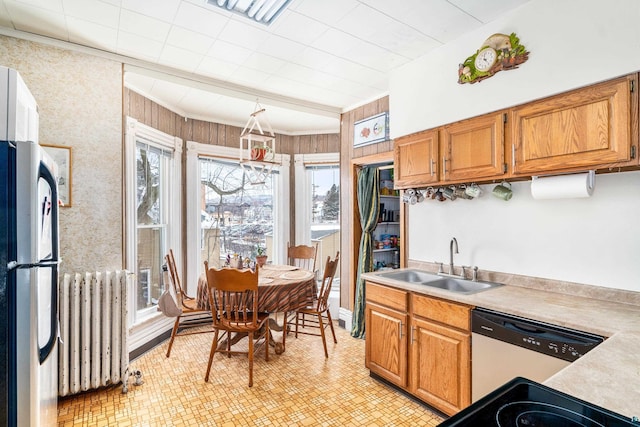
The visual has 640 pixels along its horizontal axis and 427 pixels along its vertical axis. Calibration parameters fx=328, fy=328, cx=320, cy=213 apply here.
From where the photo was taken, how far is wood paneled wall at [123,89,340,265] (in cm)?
332

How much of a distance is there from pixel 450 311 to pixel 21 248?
7.23 feet

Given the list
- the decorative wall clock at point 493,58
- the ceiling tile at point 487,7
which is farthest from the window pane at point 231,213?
the ceiling tile at point 487,7

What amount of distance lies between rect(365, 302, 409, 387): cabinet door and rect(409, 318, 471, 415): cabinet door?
0.08 m

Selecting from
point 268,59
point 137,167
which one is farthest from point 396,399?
point 137,167

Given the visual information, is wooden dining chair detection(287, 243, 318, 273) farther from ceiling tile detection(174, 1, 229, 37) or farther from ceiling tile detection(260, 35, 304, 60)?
ceiling tile detection(174, 1, 229, 37)

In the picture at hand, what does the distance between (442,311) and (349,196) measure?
6.65ft

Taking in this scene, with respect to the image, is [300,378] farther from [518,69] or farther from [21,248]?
[518,69]

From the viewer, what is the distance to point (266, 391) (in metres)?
2.58

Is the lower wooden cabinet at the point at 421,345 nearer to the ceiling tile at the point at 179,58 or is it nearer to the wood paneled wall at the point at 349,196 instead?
the wood paneled wall at the point at 349,196

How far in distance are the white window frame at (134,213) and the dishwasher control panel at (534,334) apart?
2.83 m

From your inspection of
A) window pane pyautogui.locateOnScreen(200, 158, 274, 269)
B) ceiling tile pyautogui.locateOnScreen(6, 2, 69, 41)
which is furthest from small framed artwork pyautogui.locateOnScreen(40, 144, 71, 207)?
window pane pyautogui.locateOnScreen(200, 158, 274, 269)

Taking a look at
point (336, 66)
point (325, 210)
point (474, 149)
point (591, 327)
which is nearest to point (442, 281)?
point (474, 149)

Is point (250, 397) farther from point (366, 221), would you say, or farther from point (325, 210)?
point (325, 210)

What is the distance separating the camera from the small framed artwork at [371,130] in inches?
136
